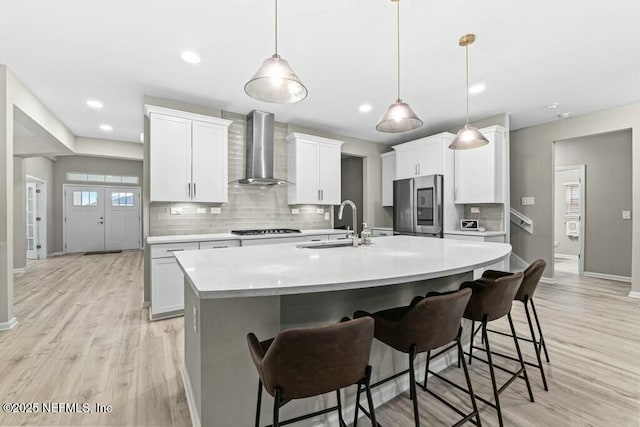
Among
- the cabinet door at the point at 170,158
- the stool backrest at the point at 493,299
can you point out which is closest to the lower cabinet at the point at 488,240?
the stool backrest at the point at 493,299

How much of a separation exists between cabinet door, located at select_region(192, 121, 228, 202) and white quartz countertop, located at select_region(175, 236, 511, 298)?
2029mm

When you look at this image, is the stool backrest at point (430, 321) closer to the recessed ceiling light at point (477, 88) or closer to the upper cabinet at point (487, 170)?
the recessed ceiling light at point (477, 88)

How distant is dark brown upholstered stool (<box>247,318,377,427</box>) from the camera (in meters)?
1.00

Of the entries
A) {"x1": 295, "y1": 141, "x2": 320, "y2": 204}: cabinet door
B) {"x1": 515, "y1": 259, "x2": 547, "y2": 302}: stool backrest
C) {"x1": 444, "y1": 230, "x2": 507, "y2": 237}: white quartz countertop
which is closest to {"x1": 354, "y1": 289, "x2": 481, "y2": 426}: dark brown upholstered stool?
{"x1": 515, "y1": 259, "x2": 547, "y2": 302}: stool backrest

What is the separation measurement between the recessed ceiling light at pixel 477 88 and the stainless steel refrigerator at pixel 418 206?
145 cm

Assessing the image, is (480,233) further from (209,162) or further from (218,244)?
(209,162)

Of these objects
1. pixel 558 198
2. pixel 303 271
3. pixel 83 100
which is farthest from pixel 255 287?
pixel 558 198

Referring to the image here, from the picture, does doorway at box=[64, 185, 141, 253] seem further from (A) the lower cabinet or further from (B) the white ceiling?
(A) the lower cabinet

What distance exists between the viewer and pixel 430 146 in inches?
201

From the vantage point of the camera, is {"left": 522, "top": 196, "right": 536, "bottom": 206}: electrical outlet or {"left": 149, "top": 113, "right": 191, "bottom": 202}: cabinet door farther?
{"left": 522, "top": 196, "right": 536, "bottom": 206}: electrical outlet

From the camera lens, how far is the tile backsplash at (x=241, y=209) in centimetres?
399

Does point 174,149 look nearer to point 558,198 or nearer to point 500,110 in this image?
point 500,110

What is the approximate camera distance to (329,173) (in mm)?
5129

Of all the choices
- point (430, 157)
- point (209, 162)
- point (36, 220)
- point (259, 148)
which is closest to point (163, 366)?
point (209, 162)
